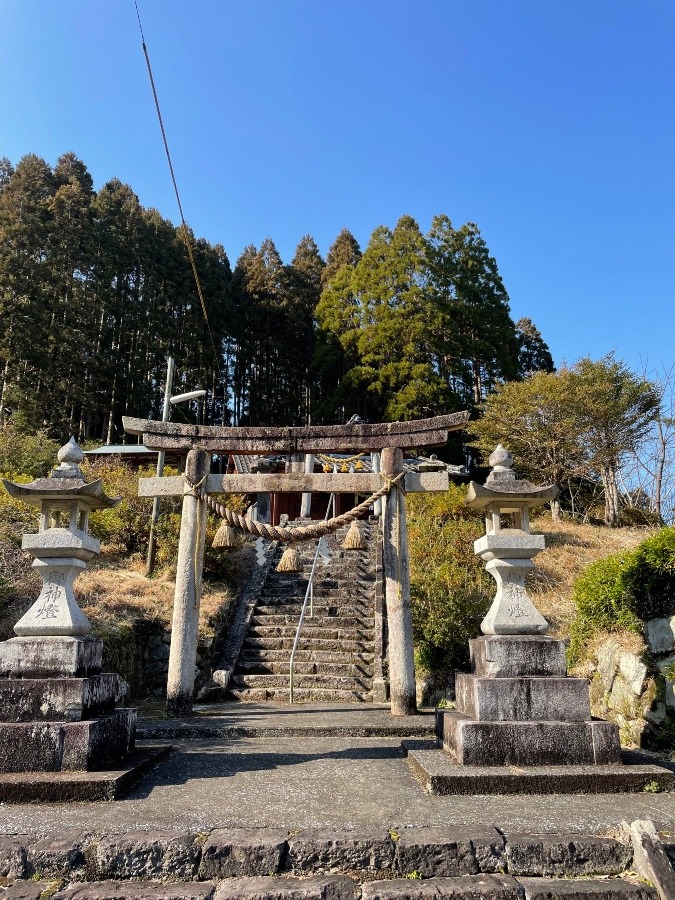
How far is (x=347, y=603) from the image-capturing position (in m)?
11.9

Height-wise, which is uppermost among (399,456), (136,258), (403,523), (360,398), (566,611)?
(136,258)

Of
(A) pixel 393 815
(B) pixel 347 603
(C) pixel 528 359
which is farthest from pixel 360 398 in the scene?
(A) pixel 393 815

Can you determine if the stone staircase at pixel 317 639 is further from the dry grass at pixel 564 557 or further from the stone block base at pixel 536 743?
the stone block base at pixel 536 743

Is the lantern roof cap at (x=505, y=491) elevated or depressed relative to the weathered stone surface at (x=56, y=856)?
elevated

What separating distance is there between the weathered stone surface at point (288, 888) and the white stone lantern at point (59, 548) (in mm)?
2759

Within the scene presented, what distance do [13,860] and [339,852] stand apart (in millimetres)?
1859

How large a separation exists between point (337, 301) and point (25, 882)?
94.7ft

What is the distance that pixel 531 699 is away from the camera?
4.73 metres

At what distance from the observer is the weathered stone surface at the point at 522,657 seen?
4.85 m

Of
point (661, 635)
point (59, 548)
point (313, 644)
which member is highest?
point (59, 548)

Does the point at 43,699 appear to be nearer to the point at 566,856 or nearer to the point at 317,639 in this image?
the point at 566,856

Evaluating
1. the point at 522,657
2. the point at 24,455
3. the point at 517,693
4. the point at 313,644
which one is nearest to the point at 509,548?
the point at 522,657

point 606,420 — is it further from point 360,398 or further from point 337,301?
point 337,301

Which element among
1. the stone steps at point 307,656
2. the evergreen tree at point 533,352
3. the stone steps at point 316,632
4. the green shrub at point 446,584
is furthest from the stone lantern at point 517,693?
the evergreen tree at point 533,352
